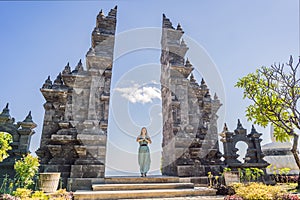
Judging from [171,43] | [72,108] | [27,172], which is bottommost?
[27,172]

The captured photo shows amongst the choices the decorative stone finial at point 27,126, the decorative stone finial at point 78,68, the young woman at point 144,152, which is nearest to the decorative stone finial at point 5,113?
the decorative stone finial at point 27,126

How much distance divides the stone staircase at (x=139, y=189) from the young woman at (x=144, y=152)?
126cm

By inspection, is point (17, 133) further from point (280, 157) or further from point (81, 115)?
point (280, 157)

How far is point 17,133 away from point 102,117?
3785 millimetres

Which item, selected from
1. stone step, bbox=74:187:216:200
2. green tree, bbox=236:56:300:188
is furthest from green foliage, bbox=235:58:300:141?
stone step, bbox=74:187:216:200

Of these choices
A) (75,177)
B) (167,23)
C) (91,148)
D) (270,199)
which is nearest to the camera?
(270,199)

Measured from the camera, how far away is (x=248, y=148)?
1094cm

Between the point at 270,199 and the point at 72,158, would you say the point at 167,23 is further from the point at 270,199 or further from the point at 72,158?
the point at 270,199

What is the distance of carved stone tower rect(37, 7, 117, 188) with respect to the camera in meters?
7.45

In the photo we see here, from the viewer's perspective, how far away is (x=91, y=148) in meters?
7.61

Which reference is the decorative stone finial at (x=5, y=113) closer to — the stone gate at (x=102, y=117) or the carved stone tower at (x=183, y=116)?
the stone gate at (x=102, y=117)

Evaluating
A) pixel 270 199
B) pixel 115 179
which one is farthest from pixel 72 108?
pixel 270 199

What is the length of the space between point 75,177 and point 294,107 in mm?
11290

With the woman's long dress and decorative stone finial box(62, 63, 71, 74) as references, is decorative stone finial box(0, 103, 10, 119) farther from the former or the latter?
the woman's long dress
